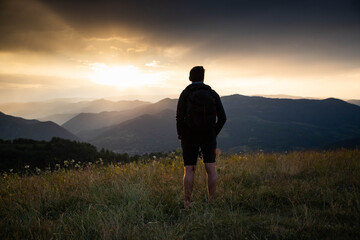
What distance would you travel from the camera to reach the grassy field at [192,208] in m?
2.78

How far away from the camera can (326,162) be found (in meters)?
6.12

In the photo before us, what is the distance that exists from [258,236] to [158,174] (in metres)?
3.21

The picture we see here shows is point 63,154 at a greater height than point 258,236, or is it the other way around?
point 258,236

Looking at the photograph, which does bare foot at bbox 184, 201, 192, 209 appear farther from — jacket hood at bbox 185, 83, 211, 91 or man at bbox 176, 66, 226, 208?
jacket hood at bbox 185, 83, 211, 91

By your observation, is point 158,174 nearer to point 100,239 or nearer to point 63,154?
point 100,239

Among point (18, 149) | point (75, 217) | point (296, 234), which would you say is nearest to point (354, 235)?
point (296, 234)

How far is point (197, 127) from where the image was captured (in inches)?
140

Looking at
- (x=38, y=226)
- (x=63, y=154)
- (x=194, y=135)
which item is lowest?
(x=63, y=154)

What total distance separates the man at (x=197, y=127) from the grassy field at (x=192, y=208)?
1.75 feet

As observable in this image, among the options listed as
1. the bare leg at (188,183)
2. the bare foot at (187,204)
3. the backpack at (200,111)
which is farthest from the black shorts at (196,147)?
the bare foot at (187,204)

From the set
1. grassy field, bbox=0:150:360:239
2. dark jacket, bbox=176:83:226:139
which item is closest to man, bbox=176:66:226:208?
dark jacket, bbox=176:83:226:139

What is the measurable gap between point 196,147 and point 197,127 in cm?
42

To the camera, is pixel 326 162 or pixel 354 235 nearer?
pixel 354 235

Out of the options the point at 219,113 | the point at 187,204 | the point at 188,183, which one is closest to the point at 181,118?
the point at 219,113
